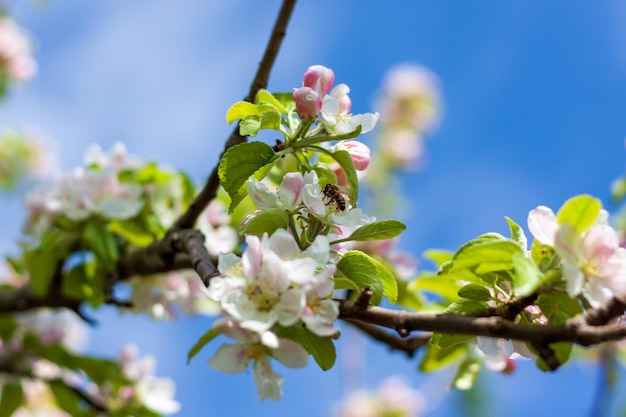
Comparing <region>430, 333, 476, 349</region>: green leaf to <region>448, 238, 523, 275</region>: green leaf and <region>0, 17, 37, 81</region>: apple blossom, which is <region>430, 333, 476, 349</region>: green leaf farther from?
<region>0, 17, 37, 81</region>: apple blossom

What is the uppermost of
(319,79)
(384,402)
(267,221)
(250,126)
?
(319,79)

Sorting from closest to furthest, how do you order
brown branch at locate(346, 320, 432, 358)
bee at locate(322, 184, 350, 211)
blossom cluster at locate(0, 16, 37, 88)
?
bee at locate(322, 184, 350, 211)
brown branch at locate(346, 320, 432, 358)
blossom cluster at locate(0, 16, 37, 88)

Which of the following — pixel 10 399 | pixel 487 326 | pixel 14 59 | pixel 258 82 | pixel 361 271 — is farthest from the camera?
pixel 14 59

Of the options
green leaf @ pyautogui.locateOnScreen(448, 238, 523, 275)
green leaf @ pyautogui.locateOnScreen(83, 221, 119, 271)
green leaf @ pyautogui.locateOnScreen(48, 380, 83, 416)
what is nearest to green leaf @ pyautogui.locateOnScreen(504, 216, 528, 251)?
green leaf @ pyautogui.locateOnScreen(448, 238, 523, 275)

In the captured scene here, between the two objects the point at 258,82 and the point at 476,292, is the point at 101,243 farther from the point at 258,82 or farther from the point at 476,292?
the point at 476,292

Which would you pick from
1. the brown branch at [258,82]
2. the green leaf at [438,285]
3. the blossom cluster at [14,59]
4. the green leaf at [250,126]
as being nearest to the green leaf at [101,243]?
the brown branch at [258,82]

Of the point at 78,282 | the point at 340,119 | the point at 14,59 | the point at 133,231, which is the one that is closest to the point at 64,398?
the point at 78,282

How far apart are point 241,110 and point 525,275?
0.55 meters

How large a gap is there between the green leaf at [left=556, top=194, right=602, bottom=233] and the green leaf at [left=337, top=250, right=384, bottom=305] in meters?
0.27

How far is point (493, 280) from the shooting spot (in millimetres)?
1060

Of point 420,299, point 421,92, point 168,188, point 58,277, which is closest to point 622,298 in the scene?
point 420,299

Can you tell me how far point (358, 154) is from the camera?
119 centimetres

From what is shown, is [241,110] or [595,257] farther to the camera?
[241,110]

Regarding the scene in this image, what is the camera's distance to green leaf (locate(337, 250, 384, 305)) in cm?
104
